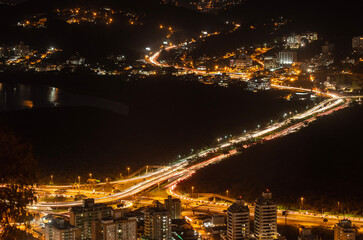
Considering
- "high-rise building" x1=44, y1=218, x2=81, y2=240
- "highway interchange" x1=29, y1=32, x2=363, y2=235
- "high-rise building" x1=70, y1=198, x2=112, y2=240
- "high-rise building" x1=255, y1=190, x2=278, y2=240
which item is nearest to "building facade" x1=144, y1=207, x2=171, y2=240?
"high-rise building" x1=70, y1=198, x2=112, y2=240

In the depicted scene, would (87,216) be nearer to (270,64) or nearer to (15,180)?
(15,180)

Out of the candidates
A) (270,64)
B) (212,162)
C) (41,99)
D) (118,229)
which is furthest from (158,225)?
(41,99)

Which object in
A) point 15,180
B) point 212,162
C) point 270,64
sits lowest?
point 15,180

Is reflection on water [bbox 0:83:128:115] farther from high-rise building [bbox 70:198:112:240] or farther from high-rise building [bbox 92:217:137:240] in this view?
high-rise building [bbox 92:217:137:240]

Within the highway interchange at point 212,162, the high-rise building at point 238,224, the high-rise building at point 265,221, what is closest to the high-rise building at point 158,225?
the high-rise building at point 238,224

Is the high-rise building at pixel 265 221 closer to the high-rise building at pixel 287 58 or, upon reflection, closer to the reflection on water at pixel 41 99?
the reflection on water at pixel 41 99

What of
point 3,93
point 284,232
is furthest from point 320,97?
point 3,93
